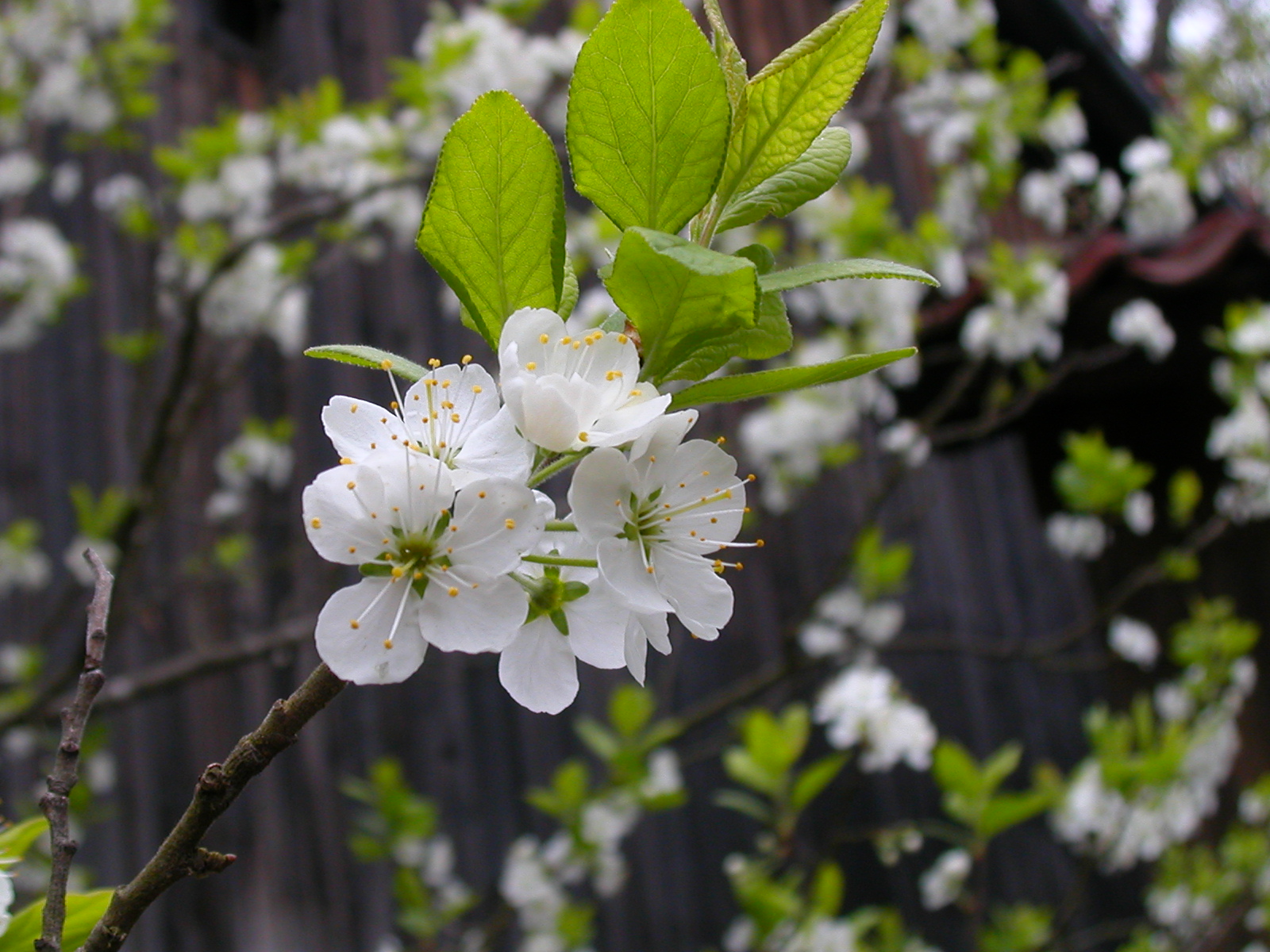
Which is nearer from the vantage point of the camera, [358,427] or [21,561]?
[358,427]

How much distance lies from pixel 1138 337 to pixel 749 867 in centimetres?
217

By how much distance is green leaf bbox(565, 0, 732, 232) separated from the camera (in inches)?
23.8

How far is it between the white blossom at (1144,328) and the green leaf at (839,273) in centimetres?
328

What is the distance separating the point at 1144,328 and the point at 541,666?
344 cm

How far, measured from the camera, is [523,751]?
3373 mm

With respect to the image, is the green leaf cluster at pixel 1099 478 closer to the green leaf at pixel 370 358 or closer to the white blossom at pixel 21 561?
the white blossom at pixel 21 561

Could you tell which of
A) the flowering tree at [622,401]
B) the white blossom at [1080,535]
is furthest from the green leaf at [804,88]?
the white blossom at [1080,535]

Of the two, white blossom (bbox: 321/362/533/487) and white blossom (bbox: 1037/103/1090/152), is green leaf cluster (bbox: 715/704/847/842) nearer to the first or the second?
white blossom (bbox: 321/362/533/487)

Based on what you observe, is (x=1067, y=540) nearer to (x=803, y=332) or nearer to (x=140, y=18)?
(x=803, y=332)

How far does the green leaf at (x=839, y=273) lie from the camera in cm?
61

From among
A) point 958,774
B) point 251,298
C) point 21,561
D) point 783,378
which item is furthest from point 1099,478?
point 783,378

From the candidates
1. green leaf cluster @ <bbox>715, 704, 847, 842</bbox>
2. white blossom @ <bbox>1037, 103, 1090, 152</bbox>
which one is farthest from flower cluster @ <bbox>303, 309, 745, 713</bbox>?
white blossom @ <bbox>1037, 103, 1090, 152</bbox>

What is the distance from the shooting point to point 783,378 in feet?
1.95

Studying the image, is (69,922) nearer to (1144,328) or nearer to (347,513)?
(347,513)
